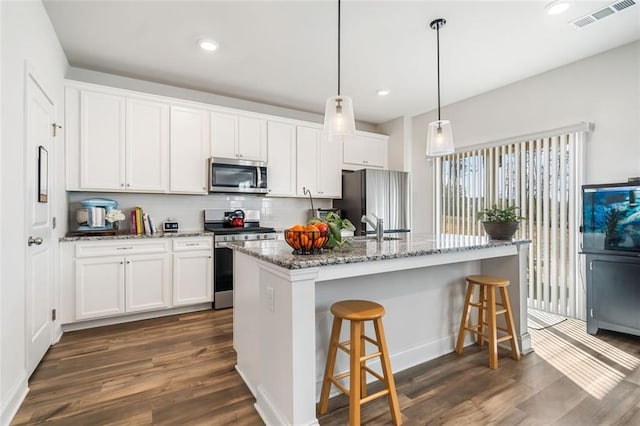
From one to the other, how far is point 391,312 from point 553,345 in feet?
5.21

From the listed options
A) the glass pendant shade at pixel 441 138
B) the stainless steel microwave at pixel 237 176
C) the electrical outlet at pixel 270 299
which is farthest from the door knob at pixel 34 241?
the glass pendant shade at pixel 441 138

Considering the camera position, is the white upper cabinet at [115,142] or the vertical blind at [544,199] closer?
the white upper cabinet at [115,142]

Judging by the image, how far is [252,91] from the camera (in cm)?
411

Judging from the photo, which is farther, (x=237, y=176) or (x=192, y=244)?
(x=237, y=176)

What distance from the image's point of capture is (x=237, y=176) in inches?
157

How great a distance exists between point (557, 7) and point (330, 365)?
3.07 meters

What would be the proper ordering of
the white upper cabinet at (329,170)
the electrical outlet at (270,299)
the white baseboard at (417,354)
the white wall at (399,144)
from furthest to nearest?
the white wall at (399,144) → the white upper cabinet at (329,170) → the white baseboard at (417,354) → the electrical outlet at (270,299)

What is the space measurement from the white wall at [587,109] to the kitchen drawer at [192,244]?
360cm

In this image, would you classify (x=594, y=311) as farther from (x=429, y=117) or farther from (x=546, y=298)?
(x=429, y=117)

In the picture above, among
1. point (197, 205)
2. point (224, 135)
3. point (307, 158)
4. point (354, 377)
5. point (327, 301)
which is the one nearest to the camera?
point (354, 377)

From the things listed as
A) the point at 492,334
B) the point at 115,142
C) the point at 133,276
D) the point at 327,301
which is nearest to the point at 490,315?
the point at 492,334

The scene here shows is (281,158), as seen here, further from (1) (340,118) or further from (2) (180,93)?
(1) (340,118)

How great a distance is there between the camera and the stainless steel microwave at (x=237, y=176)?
3.82 metres

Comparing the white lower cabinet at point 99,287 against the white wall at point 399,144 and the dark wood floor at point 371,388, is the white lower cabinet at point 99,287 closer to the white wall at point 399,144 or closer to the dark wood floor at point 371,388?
the dark wood floor at point 371,388
